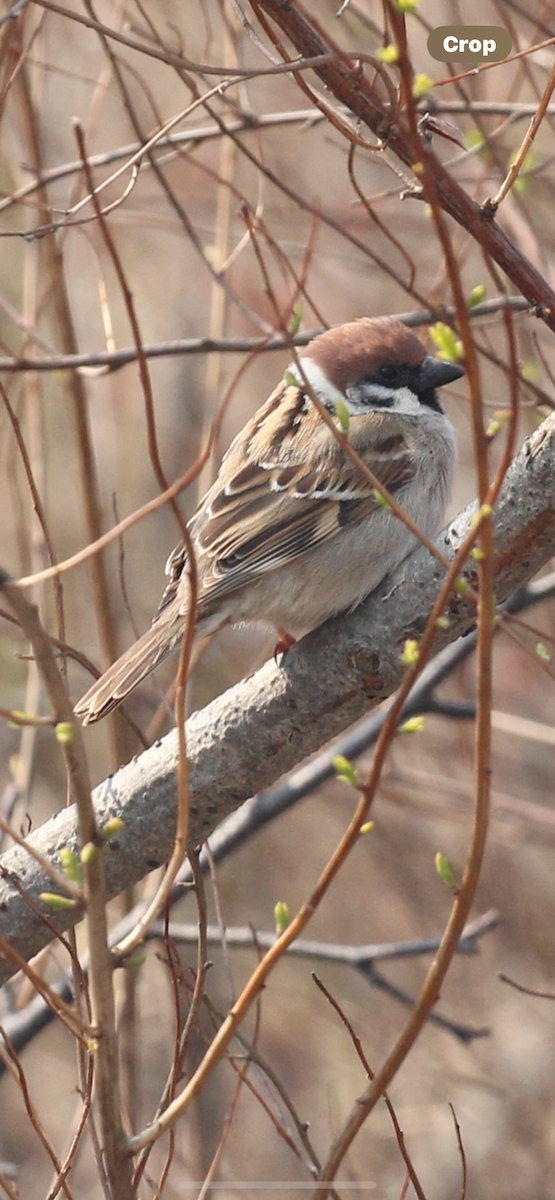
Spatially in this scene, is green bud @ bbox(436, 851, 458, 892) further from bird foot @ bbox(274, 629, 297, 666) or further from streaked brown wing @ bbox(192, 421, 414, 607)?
streaked brown wing @ bbox(192, 421, 414, 607)

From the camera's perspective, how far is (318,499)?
11.9 feet

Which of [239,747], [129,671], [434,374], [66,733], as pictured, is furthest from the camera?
[434,374]

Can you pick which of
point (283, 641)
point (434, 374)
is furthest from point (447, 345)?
point (434, 374)

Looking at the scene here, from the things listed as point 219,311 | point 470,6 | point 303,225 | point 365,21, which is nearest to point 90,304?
point 303,225

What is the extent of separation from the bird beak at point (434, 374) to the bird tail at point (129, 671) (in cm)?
122

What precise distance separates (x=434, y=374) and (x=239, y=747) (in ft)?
5.57

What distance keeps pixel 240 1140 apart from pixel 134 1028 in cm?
386

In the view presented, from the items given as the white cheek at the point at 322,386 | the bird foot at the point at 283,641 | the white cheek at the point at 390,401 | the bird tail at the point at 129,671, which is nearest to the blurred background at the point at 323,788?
the white cheek at the point at 322,386

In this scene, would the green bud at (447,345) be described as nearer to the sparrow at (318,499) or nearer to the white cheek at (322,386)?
the sparrow at (318,499)

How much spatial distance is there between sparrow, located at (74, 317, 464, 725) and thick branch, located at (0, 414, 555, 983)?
0.40m

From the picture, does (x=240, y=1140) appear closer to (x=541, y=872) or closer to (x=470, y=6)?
(x=541, y=872)

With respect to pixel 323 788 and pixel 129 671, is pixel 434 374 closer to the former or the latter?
pixel 129 671

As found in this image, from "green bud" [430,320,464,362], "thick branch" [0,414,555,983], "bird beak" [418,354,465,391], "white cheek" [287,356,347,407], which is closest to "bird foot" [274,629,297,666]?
"thick branch" [0,414,555,983]

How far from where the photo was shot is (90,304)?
8656mm
